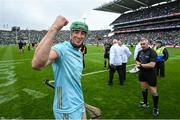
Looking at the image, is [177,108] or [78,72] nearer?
[78,72]

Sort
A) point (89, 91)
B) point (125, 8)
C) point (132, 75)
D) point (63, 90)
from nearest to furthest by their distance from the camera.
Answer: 1. point (63, 90)
2. point (89, 91)
3. point (132, 75)
4. point (125, 8)

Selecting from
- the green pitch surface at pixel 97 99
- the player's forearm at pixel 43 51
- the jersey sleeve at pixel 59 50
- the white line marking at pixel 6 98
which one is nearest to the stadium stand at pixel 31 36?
the green pitch surface at pixel 97 99

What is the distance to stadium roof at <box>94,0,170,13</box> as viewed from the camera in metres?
82.8

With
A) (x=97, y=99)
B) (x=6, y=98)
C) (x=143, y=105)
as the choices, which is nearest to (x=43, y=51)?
(x=143, y=105)

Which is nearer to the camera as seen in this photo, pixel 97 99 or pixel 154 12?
pixel 97 99

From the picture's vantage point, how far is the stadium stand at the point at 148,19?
248 feet

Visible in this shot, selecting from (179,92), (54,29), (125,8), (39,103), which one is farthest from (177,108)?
(125,8)

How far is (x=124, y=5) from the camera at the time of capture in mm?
91188

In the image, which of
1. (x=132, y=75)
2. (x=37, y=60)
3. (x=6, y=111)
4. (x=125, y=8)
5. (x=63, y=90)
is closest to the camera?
(x=37, y=60)

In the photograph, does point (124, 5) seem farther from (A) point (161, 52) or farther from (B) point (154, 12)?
(A) point (161, 52)

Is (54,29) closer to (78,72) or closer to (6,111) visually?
(78,72)

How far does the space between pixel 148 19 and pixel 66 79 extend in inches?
3333

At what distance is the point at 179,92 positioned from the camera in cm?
1164

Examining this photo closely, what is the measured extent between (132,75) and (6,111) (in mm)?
9699
